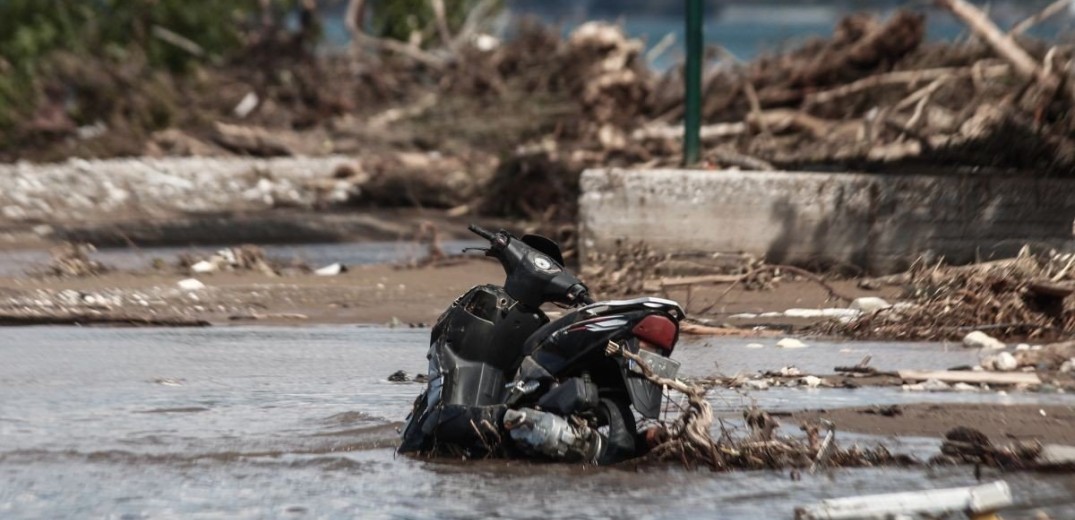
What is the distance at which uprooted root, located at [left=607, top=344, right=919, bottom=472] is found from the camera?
6172 mm

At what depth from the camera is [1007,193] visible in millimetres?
10828

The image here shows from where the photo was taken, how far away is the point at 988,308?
9.16 metres

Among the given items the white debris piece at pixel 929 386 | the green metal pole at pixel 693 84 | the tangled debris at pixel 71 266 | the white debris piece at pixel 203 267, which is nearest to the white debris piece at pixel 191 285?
the white debris piece at pixel 203 267

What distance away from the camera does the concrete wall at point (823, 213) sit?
10.8 m

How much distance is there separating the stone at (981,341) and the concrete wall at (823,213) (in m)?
1.89

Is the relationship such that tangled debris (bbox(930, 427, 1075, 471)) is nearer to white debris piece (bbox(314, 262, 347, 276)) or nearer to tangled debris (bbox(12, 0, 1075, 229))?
tangled debris (bbox(12, 0, 1075, 229))

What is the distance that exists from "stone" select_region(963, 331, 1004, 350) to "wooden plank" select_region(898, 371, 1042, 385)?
0.87 metres

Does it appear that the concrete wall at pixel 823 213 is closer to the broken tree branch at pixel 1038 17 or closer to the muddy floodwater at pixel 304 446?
the muddy floodwater at pixel 304 446

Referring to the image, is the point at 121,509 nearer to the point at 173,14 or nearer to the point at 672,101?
the point at 672,101

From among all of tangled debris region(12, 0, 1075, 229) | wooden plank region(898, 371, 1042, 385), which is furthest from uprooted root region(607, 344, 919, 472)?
tangled debris region(12, 0, 1075, 229)

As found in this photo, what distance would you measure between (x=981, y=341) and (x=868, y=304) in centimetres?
109

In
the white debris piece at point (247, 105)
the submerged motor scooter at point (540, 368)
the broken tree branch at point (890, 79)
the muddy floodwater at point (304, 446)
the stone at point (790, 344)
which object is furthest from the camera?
the white debris piece at point (247, 105)

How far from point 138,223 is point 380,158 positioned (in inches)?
145

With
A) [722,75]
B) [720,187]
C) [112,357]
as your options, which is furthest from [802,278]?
[722,75]
